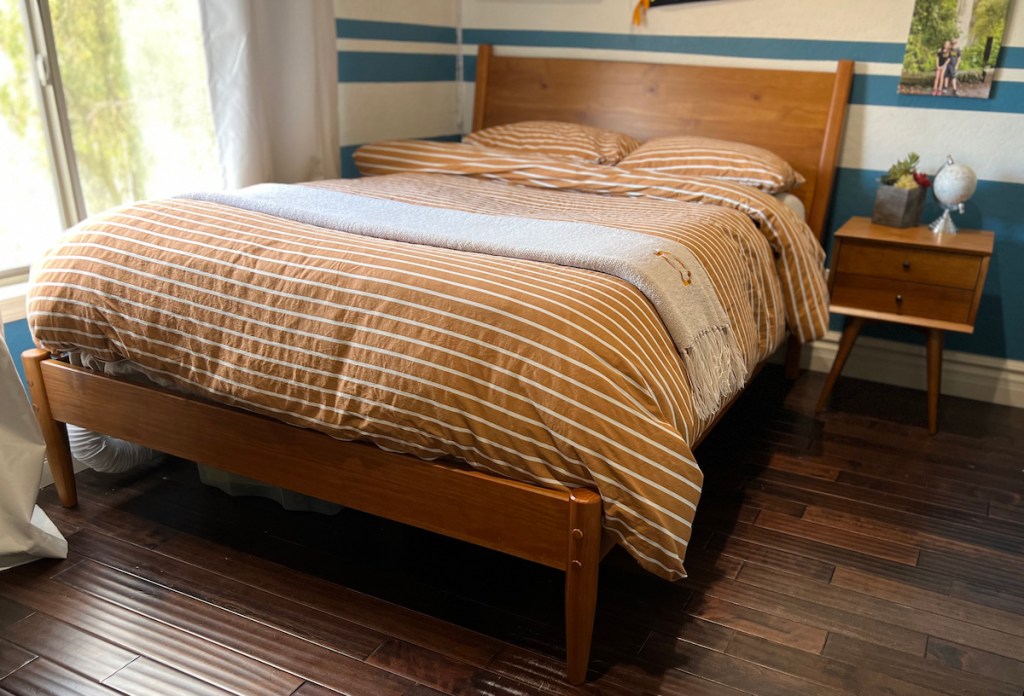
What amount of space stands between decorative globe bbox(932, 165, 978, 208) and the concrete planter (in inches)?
2.6

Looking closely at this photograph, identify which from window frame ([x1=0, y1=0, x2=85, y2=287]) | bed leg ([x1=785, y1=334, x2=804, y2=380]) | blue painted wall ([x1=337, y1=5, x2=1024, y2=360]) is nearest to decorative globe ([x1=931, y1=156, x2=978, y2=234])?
blue painted wall ([x1=337, y1=5, x2=1024, y2=360])

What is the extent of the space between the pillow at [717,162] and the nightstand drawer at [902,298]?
1.29 feet

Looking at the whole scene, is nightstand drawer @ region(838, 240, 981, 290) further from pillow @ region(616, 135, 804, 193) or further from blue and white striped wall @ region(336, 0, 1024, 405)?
blue and white striped wall @ region(336, 0, 1024, 405)

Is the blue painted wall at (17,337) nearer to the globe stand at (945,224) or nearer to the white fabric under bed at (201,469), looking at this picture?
the white fabric under bed at (201,469)

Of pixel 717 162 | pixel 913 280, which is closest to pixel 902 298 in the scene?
pixel 913 280

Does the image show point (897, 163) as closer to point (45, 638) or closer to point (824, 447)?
point (824, 447)

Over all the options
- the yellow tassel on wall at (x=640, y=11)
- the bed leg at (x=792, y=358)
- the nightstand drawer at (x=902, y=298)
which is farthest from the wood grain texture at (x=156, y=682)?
the yellow tassel on wall at (x=640, y=11)

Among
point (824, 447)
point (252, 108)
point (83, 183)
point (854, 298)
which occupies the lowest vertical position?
point (824, 447)

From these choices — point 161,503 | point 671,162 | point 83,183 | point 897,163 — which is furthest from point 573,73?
point 161,503

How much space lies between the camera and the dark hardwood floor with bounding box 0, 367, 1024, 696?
162cm

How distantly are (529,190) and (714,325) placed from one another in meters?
0.96

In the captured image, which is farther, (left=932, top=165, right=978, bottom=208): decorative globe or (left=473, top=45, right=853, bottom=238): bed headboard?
(left=473, top=45, right=853, bottom=238): bed headboard

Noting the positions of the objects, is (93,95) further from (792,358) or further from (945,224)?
(945,224)

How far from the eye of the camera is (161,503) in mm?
2197
